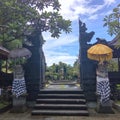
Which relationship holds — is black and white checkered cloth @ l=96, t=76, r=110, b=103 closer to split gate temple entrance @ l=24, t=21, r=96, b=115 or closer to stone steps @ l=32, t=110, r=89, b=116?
split gate temple entrance @ l=24, t=21, r=96, b=115

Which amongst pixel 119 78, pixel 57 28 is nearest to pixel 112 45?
pixel 119 78

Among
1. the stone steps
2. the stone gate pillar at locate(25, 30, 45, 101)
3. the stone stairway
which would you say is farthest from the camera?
the stone gate pillar at locate(25, 30, 45, 101)

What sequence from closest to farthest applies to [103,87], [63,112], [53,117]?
[53,117]
[63,112]
[103,87]

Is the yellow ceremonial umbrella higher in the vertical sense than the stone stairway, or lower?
higher

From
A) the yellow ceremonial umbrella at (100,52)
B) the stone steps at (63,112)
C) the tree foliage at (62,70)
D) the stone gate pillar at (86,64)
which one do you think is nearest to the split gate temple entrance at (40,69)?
the stone gate pillar at (86,64)

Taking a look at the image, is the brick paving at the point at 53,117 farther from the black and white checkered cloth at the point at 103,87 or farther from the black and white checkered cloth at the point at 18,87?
the black and white checkered cloth at the point at 18,87

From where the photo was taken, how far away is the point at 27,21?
19578 millimetres

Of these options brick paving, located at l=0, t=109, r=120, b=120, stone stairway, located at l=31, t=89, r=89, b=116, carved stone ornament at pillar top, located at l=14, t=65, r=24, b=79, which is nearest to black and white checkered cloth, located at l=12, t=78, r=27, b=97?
carved stone ornament at pillar top, located at l=14, t=65, r=24, b=79

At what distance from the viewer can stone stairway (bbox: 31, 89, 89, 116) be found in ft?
45.4

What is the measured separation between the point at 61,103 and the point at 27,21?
22.1 ft

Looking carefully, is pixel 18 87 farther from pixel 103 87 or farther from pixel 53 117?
pixel 103 87

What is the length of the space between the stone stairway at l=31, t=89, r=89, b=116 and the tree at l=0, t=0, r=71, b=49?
465 centimetres

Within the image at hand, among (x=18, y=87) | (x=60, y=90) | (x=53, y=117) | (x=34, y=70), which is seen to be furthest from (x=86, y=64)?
(x=53, y=117)

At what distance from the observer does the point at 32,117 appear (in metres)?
13.1
